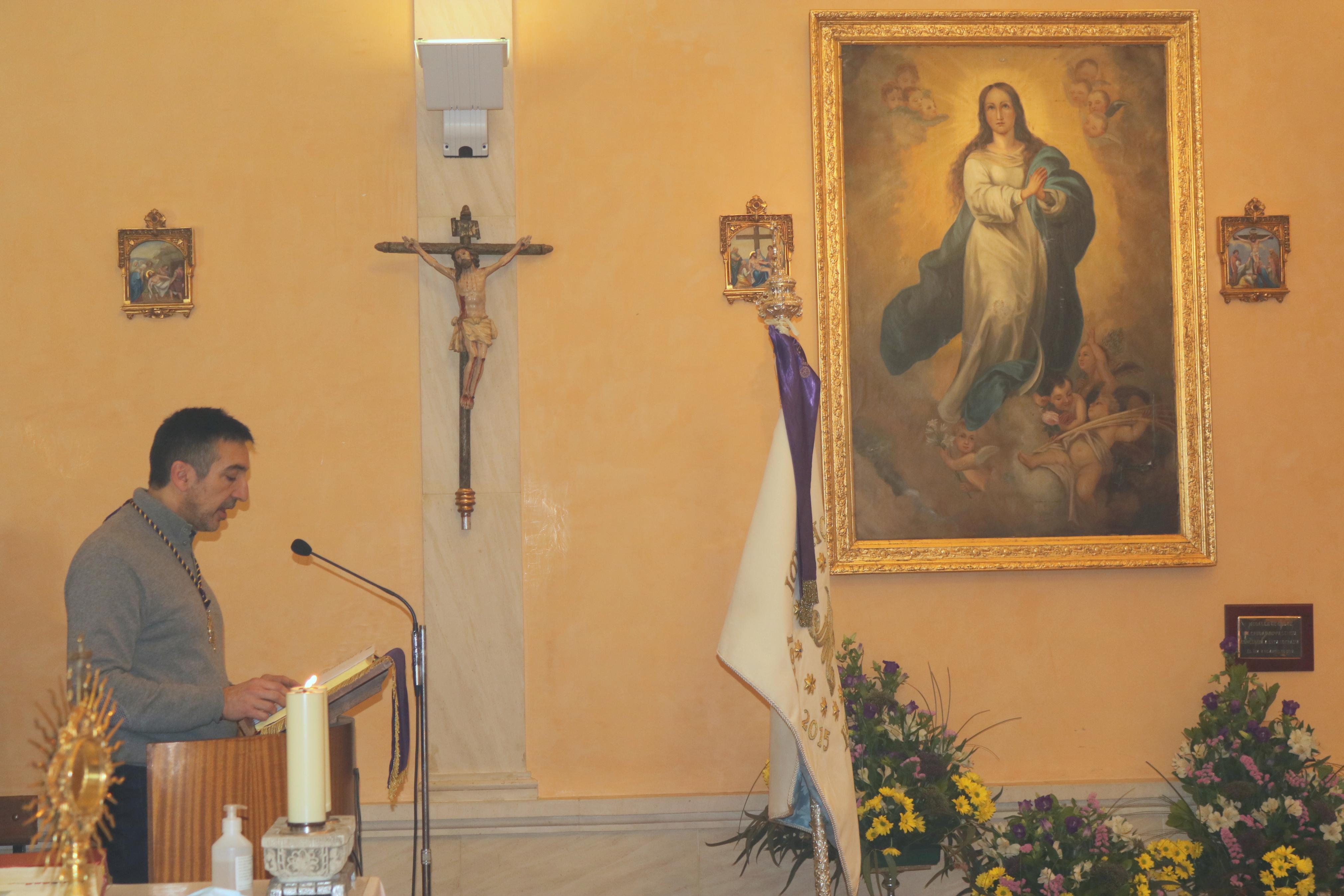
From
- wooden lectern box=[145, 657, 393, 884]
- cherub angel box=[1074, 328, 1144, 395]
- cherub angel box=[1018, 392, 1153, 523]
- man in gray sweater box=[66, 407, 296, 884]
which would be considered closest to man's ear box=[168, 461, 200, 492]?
man in gray sweater box=[66, 407, 296, 884]

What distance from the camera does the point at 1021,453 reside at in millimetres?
4211

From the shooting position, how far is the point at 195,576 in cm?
319

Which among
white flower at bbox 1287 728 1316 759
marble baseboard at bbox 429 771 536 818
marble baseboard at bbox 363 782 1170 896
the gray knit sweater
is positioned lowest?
marble baseboard at bbox 363 782 1170 896

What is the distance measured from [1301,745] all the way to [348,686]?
9.91 ft

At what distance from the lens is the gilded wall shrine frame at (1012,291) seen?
4199mm

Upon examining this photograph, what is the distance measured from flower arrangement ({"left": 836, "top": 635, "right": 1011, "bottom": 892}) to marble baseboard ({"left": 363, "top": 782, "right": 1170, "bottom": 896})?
0.41m

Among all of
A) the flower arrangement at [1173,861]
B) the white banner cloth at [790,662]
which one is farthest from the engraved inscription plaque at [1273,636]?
the white banner cloth at [790,662]

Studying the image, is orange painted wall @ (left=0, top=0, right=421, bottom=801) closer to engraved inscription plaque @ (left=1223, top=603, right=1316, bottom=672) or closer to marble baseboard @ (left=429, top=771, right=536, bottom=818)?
marble baseboard @ (left=429, top=771, right=536, bottom=818)

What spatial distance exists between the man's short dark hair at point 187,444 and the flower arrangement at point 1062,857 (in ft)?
8.36

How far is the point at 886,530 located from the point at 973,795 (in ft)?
3.18

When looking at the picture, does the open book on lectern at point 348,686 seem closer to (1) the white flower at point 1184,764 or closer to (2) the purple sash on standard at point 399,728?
(2) the purple sash on standard at point 399,728

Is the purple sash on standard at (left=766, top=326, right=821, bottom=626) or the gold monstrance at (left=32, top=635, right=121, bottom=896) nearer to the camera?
the gold monstrance at (left=32, top=635, right=121, bottom=896)

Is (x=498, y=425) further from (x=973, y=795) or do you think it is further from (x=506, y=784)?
(x=973, y=795)

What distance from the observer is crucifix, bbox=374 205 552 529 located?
4.04 m
